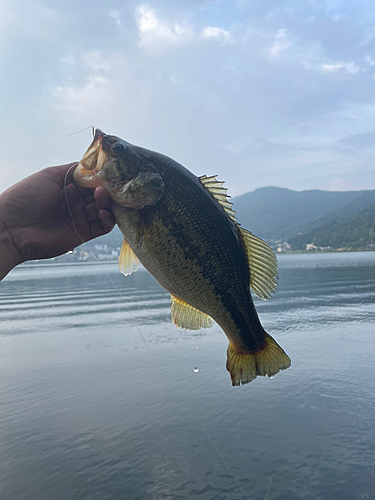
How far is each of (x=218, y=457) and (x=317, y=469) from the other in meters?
2.60

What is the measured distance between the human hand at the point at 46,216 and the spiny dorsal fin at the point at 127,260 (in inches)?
18.4

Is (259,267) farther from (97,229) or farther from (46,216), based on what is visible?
(46,216)

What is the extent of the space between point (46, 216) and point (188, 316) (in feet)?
6.65

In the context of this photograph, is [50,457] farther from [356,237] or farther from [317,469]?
[356,237]

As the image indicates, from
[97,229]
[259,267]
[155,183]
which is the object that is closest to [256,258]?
[259,267]

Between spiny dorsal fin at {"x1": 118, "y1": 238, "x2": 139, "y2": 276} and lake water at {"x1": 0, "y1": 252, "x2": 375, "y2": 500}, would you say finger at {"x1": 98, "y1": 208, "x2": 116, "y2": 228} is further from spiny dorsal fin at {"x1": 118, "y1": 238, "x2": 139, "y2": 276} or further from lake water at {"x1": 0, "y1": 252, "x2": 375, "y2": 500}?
lake water at {"x1": 0, "y1": 252, "x2": 375, "y2": 500}

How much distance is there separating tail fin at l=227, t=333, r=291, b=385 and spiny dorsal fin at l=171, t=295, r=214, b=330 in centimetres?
37

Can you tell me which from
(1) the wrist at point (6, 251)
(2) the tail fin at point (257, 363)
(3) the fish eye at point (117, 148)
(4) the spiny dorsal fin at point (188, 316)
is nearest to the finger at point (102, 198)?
(3) the fish eye at point (117, 148)

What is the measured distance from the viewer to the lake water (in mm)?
8883

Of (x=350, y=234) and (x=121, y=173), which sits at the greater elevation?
(x=350, y=234)

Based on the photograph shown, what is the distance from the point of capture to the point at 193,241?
9.84 ft

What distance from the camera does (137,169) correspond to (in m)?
3.08

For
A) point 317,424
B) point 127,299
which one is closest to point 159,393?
point 317,424

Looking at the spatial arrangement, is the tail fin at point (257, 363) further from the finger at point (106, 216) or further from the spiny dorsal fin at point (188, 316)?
the finger at point (106, 216)
